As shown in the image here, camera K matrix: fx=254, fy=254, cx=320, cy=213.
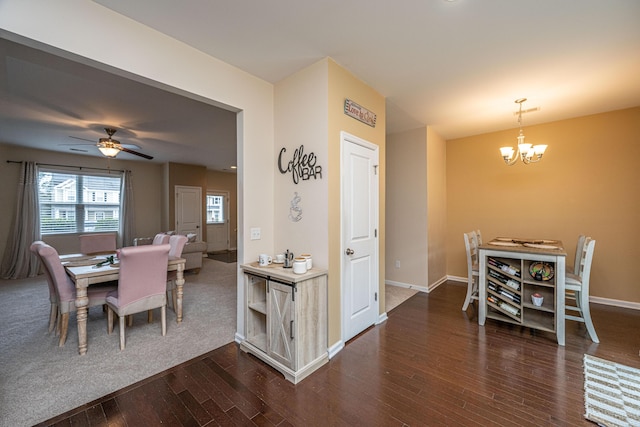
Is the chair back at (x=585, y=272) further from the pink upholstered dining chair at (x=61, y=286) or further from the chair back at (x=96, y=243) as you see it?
the chair back at (x=96, y=243)

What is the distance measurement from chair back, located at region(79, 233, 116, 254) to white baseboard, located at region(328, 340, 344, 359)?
158 inches

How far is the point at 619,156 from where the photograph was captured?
12.2ft

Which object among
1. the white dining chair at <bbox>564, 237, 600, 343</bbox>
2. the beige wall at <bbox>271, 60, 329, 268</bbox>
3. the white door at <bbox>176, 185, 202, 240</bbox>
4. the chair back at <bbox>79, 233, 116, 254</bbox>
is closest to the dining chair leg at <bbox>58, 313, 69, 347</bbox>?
the chair back at <bbox>79, 233, 116, 254</bbox>

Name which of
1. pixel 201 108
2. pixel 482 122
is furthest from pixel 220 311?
pixel 482 122

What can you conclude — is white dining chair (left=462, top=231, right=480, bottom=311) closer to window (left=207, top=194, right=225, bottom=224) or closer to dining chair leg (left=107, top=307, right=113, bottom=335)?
dining chair leg (left=107, top=307, right=113, bottom=335)

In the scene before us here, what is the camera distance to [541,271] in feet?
9.29

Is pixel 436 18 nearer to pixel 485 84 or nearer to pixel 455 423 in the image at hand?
pixel 485 84

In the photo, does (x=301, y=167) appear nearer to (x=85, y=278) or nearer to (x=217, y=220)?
(x=85, y=278)

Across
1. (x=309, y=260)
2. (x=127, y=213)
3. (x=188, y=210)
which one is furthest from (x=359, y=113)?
(x=127, y=213)

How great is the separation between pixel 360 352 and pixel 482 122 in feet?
13.3

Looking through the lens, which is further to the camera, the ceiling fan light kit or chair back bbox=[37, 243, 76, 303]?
the ceiling fan light kit

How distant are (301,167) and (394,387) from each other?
209 cm

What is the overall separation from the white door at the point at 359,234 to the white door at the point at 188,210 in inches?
251

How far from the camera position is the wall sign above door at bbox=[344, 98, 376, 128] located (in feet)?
8.70
